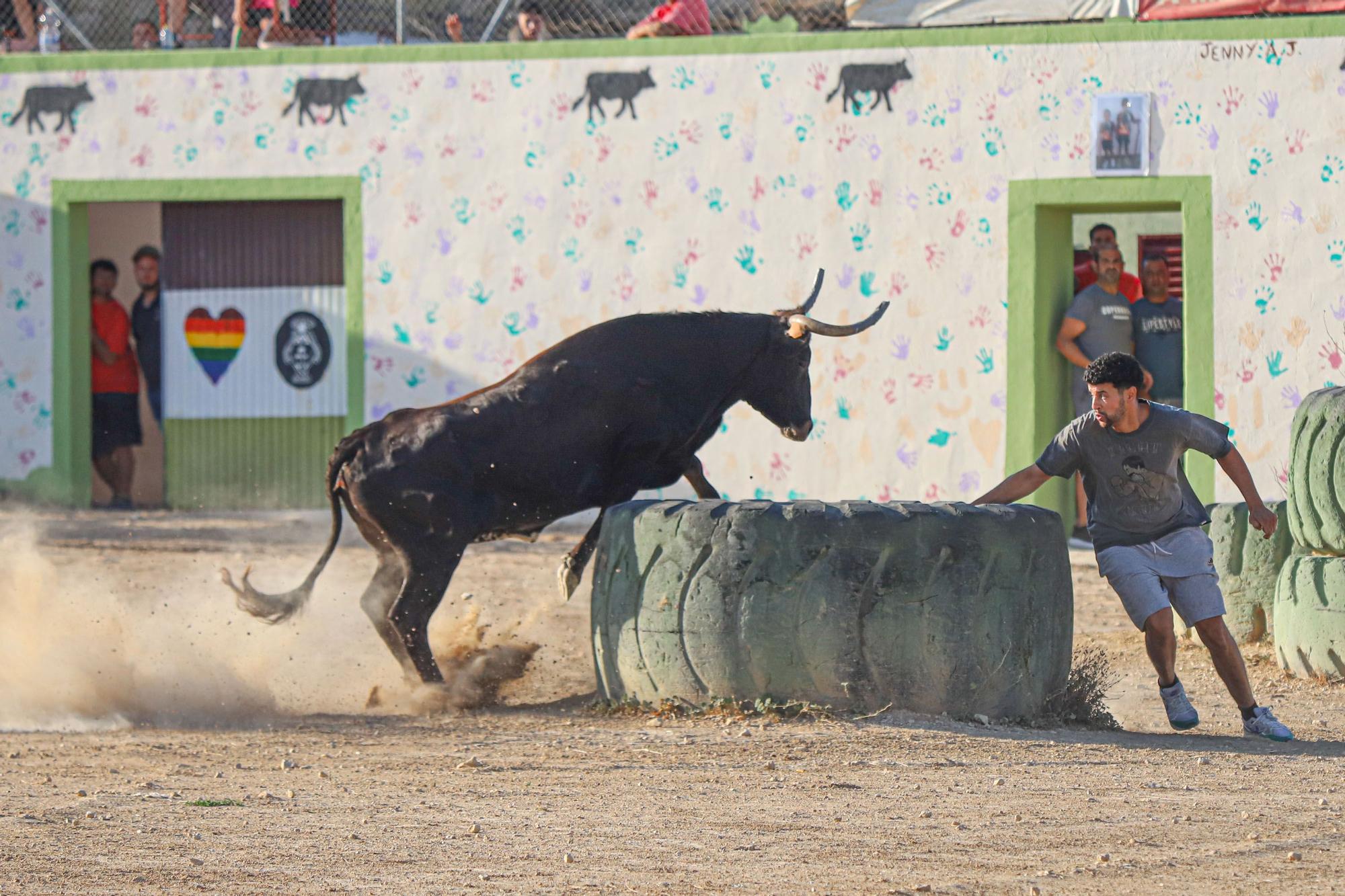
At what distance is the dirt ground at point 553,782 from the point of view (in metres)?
4.65

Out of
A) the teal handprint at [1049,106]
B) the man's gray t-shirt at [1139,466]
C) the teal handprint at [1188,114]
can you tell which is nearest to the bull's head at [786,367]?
the man's gray t-shirt at [1139,466]

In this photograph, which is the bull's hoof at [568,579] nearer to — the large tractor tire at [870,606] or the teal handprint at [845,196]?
the large tractor tire at [870,606]

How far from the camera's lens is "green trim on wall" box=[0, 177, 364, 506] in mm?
14680

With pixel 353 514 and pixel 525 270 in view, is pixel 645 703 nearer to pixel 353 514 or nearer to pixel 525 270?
pixel 353 514

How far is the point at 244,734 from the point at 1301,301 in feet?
27.8

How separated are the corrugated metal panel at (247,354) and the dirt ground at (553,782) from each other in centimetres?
534

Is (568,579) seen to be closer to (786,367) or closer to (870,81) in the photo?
(786,367)

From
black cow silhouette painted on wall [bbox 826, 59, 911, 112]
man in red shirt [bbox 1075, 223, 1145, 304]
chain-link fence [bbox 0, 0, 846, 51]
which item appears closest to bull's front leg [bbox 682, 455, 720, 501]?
man in red shirt [bbox 1075, 223, 1145, 304]

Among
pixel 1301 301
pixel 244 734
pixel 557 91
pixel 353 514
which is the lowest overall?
pixel 244 734

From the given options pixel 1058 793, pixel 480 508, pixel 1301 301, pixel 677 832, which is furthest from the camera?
pixel 1301 301

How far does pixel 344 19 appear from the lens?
15.3 meters

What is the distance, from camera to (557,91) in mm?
14305

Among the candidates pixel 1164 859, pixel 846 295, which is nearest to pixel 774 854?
pixel 1164 859

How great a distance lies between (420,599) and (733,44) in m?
7.34
